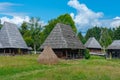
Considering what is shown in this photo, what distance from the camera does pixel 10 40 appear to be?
64.7m

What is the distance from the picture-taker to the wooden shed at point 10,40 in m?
64.2

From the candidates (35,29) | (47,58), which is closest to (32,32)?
(35,29)

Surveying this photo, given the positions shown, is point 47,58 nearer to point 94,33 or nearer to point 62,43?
point 62,43

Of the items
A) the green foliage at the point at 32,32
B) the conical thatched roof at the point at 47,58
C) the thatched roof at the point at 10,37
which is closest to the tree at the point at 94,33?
the green foliage at the point at 32,32

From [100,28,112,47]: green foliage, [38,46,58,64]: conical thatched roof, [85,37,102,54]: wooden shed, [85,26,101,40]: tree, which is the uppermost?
[85,26,101,40]: tree

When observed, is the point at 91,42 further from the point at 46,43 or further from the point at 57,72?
the point at 57,72

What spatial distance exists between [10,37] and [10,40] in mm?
858

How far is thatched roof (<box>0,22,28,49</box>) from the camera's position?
211 ft

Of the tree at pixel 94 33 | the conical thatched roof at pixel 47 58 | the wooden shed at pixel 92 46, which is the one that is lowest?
the conical thatched roof at pixel 47 58

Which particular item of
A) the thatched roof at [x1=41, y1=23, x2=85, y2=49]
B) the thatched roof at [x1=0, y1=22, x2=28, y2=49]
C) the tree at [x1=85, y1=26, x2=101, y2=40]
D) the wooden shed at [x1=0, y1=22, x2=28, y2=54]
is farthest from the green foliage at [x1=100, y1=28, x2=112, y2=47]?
the thatched roof at [x1=41, y1=23, x2=85, y2=49]

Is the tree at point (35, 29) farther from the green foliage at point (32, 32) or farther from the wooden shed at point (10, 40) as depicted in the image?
the wooden shed at point (10, 40)

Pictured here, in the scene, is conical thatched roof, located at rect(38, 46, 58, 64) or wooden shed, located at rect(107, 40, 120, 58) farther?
wooden shed, located at rect(107, 40, 120, 58)

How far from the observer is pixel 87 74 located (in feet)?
94.7

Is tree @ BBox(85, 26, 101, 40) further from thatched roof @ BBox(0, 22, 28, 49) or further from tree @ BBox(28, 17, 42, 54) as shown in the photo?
thatched roof @ BBox(0, 22, 28, 49)
